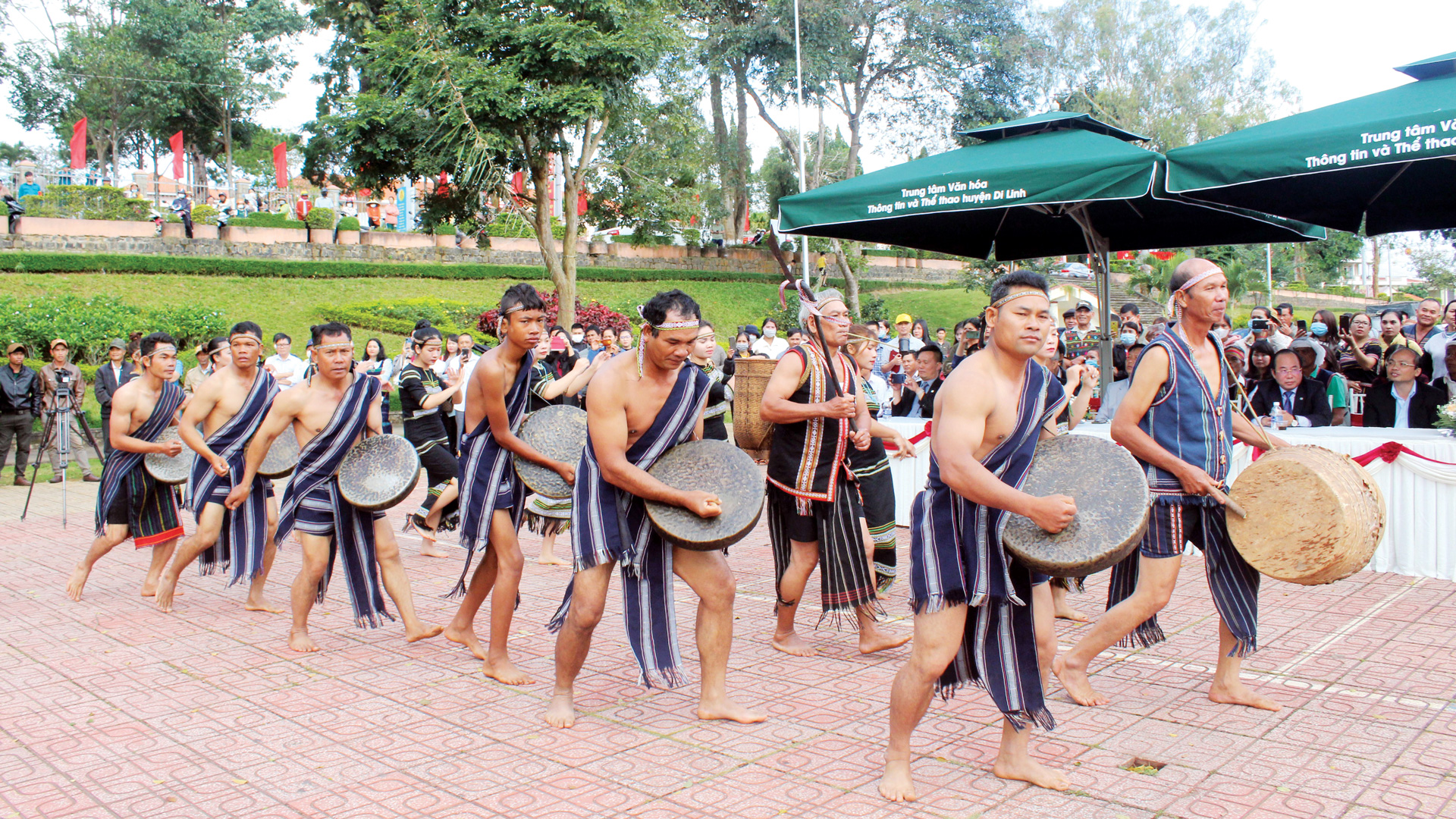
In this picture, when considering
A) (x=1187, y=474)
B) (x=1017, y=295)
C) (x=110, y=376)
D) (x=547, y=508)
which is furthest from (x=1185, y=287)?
(x=110, y=376)

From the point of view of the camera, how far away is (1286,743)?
392 centimetres

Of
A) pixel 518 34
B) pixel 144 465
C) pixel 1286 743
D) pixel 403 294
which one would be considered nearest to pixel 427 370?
pixel 144 465

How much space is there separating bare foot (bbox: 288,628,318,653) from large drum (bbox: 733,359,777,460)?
2836mm

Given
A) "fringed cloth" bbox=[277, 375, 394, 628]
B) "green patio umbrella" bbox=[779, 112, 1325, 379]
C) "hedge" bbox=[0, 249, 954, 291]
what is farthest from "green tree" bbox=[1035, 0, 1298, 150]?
"fringed cloth" bbox=[277, 375, 394, 628]

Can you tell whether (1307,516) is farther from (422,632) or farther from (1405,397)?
(1405,397)

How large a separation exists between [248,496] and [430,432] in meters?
2.17

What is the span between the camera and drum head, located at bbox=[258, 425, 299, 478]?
6.58 m

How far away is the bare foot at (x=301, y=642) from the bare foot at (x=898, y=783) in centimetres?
343

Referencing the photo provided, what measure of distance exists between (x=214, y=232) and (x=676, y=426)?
3166 centimetres

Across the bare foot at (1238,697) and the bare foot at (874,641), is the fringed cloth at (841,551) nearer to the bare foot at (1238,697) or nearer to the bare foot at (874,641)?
the bare foot at (874,641)

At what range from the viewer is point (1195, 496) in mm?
4340

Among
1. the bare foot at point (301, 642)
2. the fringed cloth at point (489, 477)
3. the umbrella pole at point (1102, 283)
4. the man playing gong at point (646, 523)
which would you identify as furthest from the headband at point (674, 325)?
the umbrella pole at point (1102, 283)

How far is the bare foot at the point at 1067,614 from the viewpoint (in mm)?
5844

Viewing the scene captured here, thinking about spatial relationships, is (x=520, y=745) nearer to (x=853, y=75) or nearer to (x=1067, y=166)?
(x=1067, y=166)
